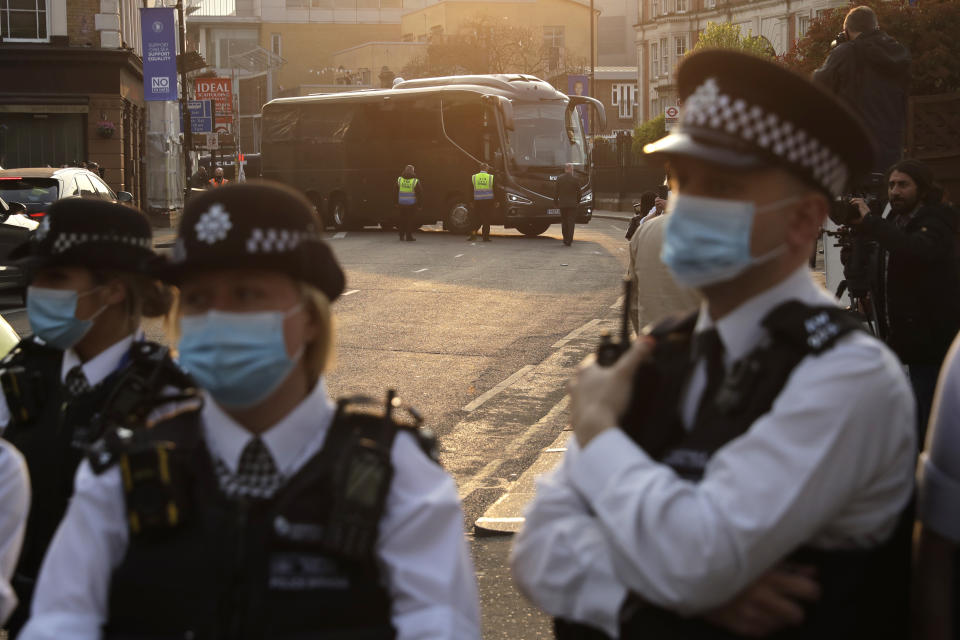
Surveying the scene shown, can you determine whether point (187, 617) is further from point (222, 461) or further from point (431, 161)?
point (431, 161)

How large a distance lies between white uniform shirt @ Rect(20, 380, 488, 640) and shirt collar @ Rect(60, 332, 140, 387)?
102 cm

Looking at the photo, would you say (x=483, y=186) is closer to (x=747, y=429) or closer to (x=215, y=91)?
(x=215, y=91)

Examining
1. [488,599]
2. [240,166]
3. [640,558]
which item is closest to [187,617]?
[640,558]

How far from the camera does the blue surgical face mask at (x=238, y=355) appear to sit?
2291mm

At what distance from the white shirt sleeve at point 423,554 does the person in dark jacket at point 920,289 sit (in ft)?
16.8

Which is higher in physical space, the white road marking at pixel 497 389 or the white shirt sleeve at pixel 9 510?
the white shirt sleeve at pixel 9 510

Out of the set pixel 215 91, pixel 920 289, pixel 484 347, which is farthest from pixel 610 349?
pixel 215 91

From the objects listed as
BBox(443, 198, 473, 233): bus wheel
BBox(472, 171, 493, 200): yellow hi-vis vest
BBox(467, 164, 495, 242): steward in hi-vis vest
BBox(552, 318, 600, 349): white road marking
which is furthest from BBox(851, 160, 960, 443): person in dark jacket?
BBox(443, 198, 473, 233): bus wheel

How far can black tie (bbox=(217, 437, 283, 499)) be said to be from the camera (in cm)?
225

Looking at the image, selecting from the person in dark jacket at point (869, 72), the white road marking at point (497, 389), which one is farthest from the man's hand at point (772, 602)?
the white road marking at point (497, 389)

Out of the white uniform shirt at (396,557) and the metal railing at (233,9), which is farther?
the metal railing at (233,9)

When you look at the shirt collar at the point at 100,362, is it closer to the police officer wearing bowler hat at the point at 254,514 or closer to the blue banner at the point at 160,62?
the police officer wearing bowler hat at the point at 254,514

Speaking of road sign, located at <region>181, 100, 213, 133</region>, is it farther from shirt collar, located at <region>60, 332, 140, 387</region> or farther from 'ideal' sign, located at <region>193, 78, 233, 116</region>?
shirt collar, located at <region>60, 332, 140, 387</region>

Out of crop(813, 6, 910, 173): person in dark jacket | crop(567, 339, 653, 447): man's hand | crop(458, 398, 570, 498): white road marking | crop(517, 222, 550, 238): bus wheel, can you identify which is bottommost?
crop(458, 398, 570, 498): white road marking
